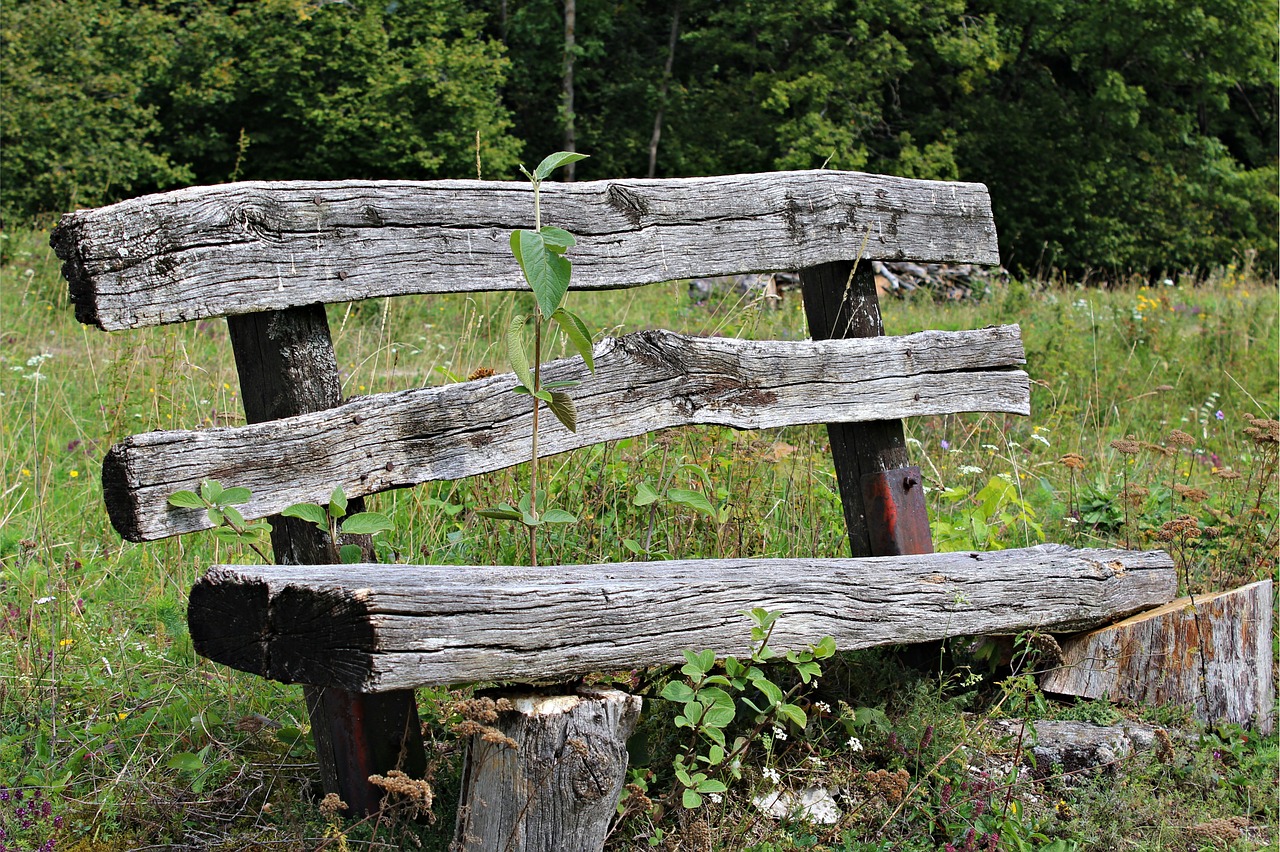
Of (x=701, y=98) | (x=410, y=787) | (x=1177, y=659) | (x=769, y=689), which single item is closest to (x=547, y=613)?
(x=410, y=787)

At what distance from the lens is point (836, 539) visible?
3.93m

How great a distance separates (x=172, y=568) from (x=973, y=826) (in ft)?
8.60

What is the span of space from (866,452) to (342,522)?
1.71 meters

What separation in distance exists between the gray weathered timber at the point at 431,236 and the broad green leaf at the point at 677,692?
→ 98 centimetres

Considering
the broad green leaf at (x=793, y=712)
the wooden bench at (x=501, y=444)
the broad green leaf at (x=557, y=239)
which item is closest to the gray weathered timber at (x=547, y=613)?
the wooden bench at (x=501, y=444)

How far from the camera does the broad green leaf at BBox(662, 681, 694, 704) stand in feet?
7.33

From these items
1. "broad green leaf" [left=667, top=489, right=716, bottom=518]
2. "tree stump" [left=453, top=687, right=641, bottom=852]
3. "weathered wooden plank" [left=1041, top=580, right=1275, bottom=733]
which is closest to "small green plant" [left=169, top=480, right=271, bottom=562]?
"tree stump" [left=453, top=687, right=641, bottom=852]

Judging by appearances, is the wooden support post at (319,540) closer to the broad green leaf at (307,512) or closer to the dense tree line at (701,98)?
the broad green leaf at (307,512)

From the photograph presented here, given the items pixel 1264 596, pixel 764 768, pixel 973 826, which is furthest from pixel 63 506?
pixel 1264 596

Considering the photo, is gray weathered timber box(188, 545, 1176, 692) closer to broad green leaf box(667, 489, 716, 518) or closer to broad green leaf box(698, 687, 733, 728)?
broad green leaf box(698, 687, 733, 728)

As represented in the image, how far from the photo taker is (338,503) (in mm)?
2143

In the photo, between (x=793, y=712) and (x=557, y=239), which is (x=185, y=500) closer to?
(x=557, y=239)

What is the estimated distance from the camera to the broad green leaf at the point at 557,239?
2143 mm

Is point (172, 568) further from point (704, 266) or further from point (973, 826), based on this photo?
point (973, 826)
